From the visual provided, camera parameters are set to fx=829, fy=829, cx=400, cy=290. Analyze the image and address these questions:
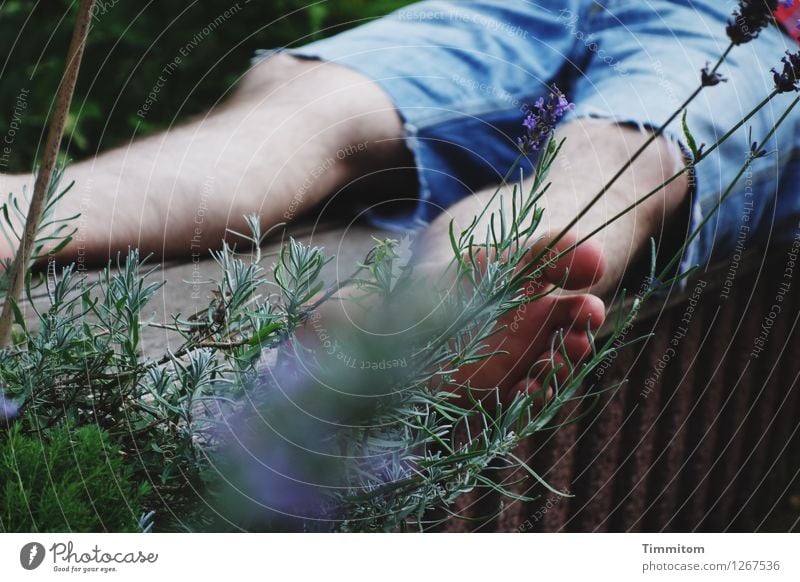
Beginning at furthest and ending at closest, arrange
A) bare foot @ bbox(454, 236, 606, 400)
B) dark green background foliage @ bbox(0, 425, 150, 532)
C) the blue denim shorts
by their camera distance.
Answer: the blue denim shorts
bare foot @ bbox(454, 236, 606, 400)
dark green background foliage @ bbox(0, 425, 150, 532)

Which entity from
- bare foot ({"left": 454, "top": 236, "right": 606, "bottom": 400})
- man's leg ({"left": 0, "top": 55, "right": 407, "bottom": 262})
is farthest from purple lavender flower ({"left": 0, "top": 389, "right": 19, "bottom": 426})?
bare foot ({"left": 454, "top": 236, "right": 606, "bottom": 400})

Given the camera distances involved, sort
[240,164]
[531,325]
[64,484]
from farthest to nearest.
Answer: [240,164] < [531,325] < [64,484]

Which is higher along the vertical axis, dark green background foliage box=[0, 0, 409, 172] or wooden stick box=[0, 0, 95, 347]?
dark green background foliage box=[0, 0, 409, 172]

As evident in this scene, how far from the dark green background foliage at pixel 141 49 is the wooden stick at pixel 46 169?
0.22 m

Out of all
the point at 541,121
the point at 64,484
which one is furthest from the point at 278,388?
the point at 541,121

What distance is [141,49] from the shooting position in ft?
2.54

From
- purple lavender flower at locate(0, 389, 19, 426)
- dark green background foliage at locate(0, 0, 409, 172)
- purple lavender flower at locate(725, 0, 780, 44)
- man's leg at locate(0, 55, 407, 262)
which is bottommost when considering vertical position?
purple lavender flower at locate(0, 389, 19, 426)

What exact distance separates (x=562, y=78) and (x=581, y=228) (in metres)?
0.21

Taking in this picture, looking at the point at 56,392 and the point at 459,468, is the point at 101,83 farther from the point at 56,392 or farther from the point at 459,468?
the point at 459,468

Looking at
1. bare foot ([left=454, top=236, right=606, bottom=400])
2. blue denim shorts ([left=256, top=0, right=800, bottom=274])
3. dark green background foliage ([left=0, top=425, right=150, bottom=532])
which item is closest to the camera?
dark green background foliage ([left=0, top=425, right=150, bottom=532])

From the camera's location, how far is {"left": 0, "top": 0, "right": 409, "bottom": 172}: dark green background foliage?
71 centimetres

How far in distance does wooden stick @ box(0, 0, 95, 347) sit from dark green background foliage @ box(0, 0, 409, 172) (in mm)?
224

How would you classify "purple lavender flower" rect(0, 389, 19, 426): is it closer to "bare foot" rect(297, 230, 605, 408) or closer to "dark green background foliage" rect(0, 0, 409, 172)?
"bare foot" rect(297, 230, 605, 408)

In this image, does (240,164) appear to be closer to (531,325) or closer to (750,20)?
(531,325)
